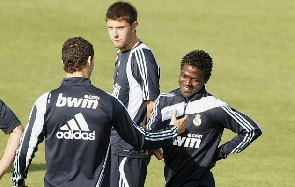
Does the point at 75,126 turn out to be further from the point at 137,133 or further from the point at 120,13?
the point at 120,13

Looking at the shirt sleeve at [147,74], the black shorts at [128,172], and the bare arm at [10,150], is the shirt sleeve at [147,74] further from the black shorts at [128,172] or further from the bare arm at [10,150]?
the bare arm at [10,150]

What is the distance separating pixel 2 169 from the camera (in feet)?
27.9

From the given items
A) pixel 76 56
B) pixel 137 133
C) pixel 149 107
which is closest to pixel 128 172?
pixel 149 107

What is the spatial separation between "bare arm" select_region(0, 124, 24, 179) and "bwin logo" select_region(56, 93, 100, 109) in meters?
1.22

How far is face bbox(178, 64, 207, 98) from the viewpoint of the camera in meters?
8.74

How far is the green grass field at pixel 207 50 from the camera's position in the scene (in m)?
15.7

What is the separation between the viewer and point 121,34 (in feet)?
32.5

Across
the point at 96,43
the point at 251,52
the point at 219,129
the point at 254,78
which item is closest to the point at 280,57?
the point at 251,52

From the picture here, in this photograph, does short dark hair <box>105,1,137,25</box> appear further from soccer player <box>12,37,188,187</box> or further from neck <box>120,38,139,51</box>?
soccer player <box>12,37,188,187</box>

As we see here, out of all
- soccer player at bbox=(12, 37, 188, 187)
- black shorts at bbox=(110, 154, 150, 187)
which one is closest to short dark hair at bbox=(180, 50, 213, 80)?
soccer player at bbox=(12, 37, 188, 187)

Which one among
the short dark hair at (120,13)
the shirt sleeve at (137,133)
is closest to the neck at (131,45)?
the short dark hair at (120,13)

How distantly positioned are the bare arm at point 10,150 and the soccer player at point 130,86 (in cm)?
152

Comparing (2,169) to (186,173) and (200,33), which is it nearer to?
(186,173)

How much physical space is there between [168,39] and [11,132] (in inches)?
755
